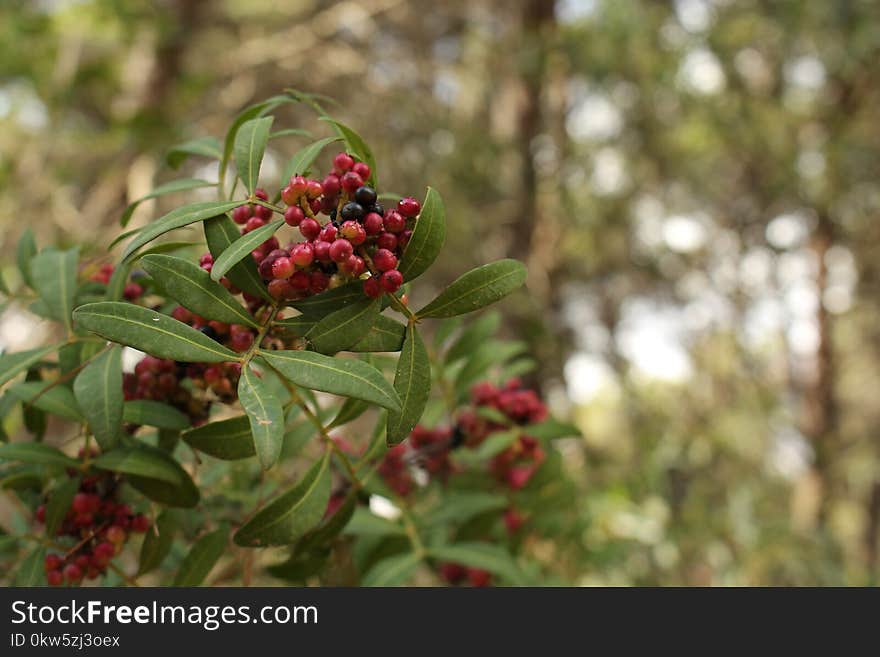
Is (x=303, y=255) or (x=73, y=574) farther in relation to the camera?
(x=73, y=574)

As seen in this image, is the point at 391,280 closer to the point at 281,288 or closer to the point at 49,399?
the point at 281,288

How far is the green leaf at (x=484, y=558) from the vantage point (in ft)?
2.37

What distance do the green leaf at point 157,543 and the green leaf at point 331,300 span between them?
0.85 ft

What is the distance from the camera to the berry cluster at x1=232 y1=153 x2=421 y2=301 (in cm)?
46

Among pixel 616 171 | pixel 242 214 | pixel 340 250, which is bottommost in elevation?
pixel 340 250

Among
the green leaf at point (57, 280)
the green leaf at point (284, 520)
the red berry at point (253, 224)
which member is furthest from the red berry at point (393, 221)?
the green leaf at point (57, 280)

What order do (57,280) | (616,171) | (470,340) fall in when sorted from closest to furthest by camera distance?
1. (57,280)
2. (470,340)
3. (616,171)

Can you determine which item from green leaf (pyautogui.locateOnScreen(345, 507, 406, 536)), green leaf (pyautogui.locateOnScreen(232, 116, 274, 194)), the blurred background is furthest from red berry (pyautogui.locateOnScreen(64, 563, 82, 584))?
the blurred background

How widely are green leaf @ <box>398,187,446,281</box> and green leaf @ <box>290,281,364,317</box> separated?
0.04 metres

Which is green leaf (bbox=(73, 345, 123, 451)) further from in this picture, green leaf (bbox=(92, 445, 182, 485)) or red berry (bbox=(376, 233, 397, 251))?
red berry (bbox=(376, 233, 397, 251))

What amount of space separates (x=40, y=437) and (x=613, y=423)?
3.83m

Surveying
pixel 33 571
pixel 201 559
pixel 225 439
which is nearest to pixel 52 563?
pixel 33 571

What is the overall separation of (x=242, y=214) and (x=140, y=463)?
0.66 ft

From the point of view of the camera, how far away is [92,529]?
597 mm
